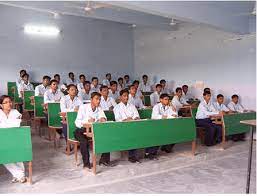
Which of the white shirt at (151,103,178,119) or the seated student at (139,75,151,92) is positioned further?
the seated student at (139,75,151,92)

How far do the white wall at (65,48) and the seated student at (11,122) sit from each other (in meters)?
4.63

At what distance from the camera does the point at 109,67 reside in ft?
33.2

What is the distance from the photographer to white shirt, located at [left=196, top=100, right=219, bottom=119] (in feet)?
20.6

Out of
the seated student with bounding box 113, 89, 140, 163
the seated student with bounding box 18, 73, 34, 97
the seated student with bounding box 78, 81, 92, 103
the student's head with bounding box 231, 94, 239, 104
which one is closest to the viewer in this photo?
the seated student with bounding box 113, 89, 140, 163

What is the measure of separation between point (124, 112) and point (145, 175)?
1.24m

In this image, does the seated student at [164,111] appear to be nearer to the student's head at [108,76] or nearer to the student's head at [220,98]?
the student's head at [220,98]

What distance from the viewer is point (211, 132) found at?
5.95 metres

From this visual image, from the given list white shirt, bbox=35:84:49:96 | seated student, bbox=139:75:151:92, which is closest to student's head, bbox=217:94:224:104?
seated student, bbox=139:75:151:92

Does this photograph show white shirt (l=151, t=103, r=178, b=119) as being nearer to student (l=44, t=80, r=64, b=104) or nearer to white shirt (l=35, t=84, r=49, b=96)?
student (l=44, t=80, r=64, b=104)

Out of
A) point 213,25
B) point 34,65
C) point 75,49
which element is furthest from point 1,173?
point 75,49

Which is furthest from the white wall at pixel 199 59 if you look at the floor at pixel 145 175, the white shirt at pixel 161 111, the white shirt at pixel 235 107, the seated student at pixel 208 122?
the white shirt at pixel 161 111

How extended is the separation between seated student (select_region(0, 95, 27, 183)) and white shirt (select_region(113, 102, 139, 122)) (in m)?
1.63

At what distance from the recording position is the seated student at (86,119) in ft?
14.3

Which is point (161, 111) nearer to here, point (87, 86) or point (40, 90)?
point (87, 86)
